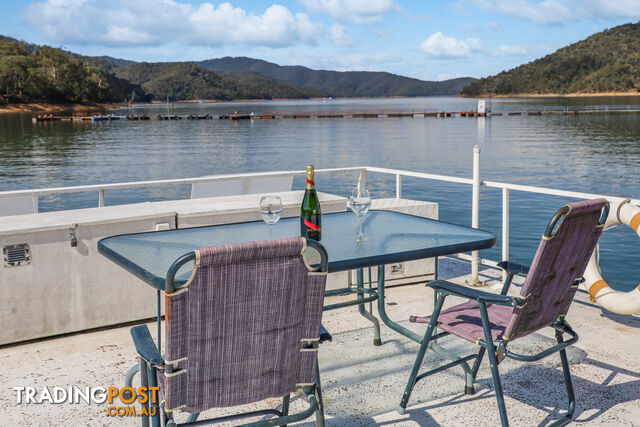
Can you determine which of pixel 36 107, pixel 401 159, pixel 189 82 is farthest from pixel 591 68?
pixel 189 82

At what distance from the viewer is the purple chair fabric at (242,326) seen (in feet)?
5.07

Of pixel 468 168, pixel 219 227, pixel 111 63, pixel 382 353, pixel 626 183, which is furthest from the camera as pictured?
pixel 111 63

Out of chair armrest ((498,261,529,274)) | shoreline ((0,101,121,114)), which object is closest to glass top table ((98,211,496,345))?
chair armrest ((498,261,529,274))

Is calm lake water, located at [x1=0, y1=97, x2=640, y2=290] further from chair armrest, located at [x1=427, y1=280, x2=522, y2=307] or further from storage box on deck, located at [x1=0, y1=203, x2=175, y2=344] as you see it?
chair armrest, located at [x1=427, y1=280, x2=522, y2=307]

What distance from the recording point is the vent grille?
3273 millimetres

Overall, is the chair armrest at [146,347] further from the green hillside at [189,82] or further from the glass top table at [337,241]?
the green hillside at [189,82]

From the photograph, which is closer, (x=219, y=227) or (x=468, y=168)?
(x=219, y=227)

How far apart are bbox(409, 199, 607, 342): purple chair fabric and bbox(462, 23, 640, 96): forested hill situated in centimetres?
10562

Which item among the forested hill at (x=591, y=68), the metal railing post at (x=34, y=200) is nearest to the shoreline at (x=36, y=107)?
the forested hill at (x=591, y=68)

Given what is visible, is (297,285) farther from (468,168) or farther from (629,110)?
(629,110)

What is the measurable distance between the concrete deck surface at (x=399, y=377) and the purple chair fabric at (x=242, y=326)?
85 cm

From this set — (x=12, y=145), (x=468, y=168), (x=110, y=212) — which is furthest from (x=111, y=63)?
(x=110, y=212)

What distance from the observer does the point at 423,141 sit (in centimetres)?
4650

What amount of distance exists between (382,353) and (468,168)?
94.6ft
